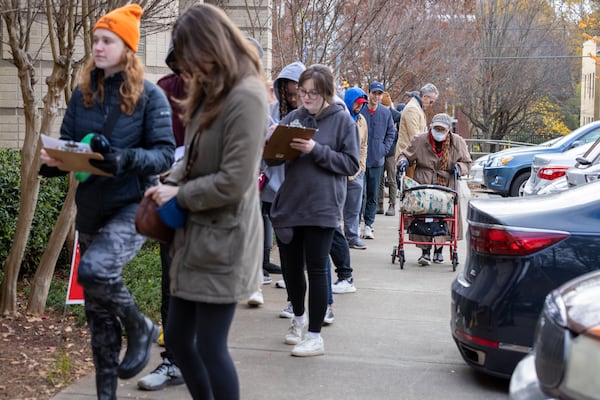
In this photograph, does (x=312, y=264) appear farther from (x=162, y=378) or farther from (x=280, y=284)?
(x=280, y=284)

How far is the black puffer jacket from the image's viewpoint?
183 inches

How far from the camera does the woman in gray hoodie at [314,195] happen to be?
618cm

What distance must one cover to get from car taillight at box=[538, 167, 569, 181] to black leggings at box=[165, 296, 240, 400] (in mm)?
12290

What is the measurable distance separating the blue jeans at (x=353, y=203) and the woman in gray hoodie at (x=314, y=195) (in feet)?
14.4

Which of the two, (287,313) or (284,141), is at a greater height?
(284,141)

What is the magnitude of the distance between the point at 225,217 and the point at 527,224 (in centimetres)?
206

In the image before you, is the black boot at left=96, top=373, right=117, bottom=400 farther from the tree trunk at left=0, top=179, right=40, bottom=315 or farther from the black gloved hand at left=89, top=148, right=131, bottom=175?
the tree trunk at left=0, top=179, right=40, bottom=315

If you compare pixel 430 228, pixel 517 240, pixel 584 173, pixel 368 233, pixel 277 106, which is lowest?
pixel 368 233

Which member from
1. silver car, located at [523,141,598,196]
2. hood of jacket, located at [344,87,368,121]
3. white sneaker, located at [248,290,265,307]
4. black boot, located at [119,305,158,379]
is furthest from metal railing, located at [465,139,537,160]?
black boot, located at [119,305,158,379]

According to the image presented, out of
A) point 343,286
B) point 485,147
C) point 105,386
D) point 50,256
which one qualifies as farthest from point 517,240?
point 485,147

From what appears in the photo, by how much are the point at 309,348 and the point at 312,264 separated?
56 cm

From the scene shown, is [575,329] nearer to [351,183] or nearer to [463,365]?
[463,365]

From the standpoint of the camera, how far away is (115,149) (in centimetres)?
453

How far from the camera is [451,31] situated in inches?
1120
